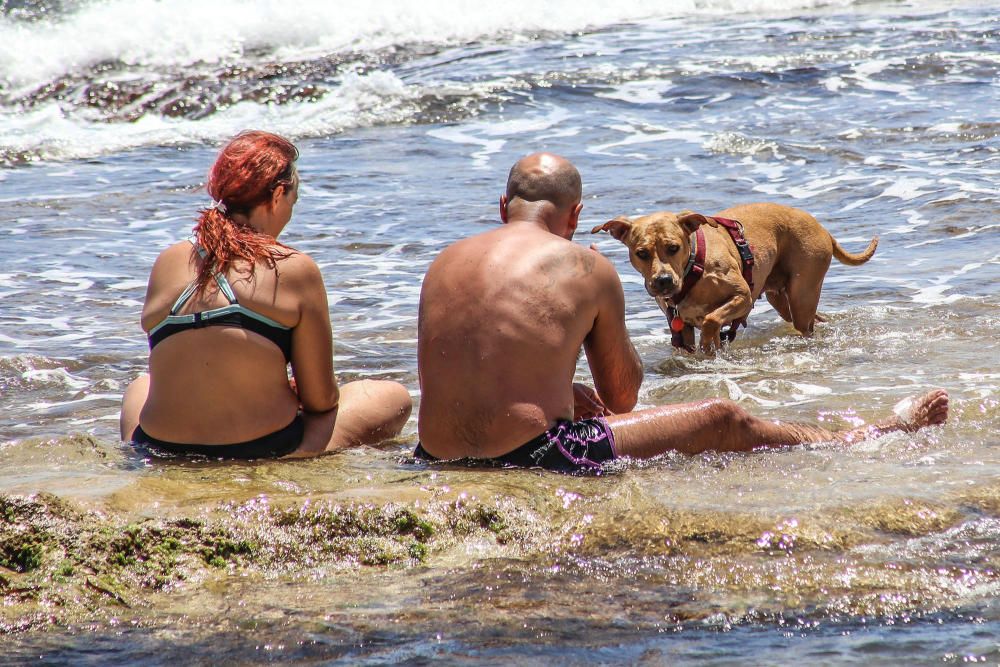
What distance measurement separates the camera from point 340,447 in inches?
191

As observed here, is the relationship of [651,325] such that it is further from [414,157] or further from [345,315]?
[414,157]

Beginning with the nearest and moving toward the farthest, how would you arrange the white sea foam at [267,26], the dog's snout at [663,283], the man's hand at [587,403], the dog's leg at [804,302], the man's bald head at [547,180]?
the man's bald head at [547,180]
the man's hand at [587,403]
the dog's snout at [663,283]
the dog's leg at [804,302]
the white sea foam at [267,26]

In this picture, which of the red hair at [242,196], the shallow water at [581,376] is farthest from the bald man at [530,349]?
the red hair at [242,196]

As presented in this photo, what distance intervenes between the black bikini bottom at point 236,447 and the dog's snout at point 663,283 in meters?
3.40

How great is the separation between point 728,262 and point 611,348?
3.40 metres

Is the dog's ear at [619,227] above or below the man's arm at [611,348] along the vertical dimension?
below

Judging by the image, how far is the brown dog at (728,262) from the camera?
7.46 m

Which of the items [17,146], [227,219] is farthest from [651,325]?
[17,146]

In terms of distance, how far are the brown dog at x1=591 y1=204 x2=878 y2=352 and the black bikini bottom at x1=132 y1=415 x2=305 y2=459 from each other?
3311 millimetres

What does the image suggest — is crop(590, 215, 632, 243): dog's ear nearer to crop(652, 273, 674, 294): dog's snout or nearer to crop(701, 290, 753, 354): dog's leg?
crop(652, 273, 674, 294): dog's snout

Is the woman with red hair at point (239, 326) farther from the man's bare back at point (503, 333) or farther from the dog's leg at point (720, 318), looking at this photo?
the dog's leg at point (720, 318)

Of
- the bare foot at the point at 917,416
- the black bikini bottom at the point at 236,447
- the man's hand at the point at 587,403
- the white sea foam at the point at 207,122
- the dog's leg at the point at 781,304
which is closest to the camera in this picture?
A: the black bikini bottom at the point at 236,447

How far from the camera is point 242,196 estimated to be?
177 inches

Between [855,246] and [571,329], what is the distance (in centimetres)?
641
